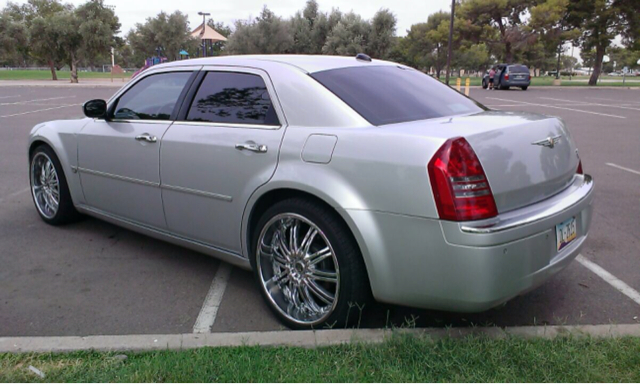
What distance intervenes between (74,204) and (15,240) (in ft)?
1.92

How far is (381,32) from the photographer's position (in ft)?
156

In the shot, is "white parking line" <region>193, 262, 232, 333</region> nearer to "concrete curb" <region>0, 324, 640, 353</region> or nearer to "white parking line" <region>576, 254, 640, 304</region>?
"concrete curb" <region>0, 324, 640, 353</region>

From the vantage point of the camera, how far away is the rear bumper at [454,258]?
2.65 metres

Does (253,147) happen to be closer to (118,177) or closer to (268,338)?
(268,338)

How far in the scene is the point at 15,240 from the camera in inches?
195

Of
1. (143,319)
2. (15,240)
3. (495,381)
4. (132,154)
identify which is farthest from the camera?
(15,240)

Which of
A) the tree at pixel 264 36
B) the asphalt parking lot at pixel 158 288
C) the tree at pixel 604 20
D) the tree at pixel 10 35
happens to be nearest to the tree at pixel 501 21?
the tree at pixel 604 20

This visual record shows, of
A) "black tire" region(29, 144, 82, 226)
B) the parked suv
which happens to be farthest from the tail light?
the parked suv

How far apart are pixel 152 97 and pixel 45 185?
5.73ft

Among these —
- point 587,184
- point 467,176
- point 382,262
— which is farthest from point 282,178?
point 587,184

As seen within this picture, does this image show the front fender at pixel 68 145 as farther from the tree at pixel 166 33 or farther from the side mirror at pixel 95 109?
the tree at pixel 166 33

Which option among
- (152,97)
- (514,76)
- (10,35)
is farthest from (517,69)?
(10,35)

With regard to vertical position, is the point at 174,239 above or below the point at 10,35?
below

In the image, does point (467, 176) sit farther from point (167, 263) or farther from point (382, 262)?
point (167, 263)
